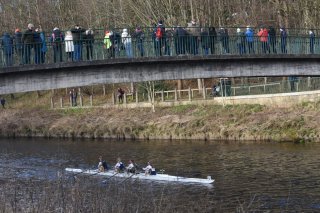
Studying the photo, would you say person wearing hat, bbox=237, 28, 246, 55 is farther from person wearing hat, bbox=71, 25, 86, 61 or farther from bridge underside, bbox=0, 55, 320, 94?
person wearing hat, bbox=71, 25, 86, 61

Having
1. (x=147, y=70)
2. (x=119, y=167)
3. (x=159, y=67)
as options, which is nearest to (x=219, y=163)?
(x=119, y=167)

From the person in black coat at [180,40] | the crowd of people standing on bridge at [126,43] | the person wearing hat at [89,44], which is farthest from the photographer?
the person in black coat at [180,40]

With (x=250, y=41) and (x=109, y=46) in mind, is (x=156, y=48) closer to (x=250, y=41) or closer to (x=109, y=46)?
(x=109, y=46)

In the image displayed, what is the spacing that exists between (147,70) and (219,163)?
14.5 metres

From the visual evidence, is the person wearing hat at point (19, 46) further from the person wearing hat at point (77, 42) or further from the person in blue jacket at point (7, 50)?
the person wearing hat at point (77, 42)

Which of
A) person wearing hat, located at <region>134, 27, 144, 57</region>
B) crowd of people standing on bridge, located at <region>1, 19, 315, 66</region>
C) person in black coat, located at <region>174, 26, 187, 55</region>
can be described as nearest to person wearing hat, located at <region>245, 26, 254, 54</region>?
crowd of people standing on bridge, located at <region>1, 19, 315, 66</region>

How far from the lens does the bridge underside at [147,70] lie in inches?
1048

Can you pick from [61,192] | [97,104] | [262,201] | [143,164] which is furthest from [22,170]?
[97,104]

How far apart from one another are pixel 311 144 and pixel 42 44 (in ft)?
78.3

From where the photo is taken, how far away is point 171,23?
61.0 m

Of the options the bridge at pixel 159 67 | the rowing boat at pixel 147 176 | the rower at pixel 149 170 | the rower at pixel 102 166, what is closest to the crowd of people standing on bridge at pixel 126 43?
the bridge at pixel 159 67

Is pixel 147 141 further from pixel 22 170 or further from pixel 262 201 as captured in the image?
pixel 262 201

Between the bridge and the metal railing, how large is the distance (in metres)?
0.05

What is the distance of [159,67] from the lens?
2928 centimetres
